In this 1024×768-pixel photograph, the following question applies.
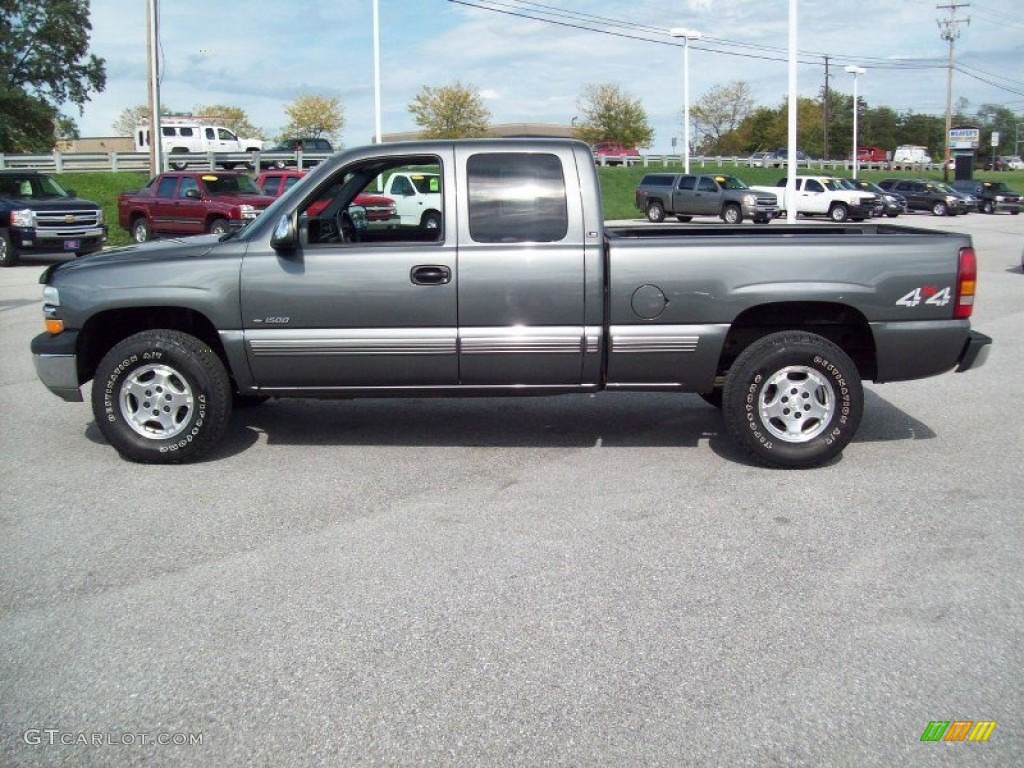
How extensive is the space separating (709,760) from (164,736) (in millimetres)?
1749

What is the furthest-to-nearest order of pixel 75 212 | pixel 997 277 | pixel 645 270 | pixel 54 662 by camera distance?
pixel 75 212, pixel 997 277, pixel 645 270, pixel 54 662

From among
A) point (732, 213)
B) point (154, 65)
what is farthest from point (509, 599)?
point (732, 213)

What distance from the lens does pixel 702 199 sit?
3619 cm

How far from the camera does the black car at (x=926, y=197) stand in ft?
148

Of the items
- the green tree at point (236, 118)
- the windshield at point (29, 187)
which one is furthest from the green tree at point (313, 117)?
the windshield at point (29, 187)

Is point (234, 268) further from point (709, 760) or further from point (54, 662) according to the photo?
point (709, 760)

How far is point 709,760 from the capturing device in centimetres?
317

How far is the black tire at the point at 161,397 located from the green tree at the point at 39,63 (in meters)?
54.7

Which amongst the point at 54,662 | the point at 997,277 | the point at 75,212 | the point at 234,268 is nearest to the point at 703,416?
the point at 234,268

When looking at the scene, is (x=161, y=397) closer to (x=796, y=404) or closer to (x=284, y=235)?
(x=284, y=235)

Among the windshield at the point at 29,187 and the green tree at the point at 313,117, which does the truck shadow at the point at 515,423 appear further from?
the green tree at the point at 313,117

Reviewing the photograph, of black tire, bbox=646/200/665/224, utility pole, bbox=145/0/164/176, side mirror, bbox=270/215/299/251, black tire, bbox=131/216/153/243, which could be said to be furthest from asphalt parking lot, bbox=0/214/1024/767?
black tire, bbox=646/200/665/224

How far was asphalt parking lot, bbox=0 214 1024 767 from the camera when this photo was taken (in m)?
3.34

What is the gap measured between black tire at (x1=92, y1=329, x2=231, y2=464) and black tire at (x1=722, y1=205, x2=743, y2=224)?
30.9 meters
